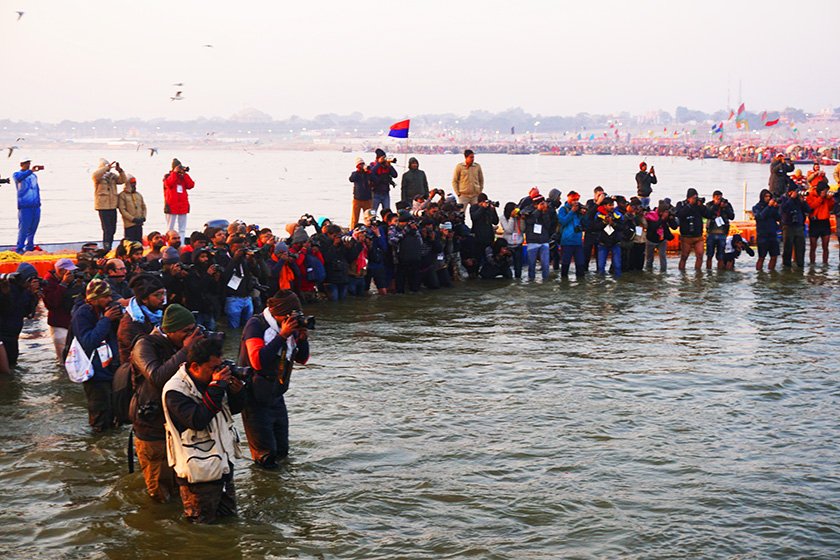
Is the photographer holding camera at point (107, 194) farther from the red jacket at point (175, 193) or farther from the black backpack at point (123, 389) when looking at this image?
the black backpack at point (123, 389)

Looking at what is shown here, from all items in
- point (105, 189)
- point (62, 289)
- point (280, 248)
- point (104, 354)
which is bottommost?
point (104, 354)

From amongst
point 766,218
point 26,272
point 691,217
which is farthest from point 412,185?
point 26,272

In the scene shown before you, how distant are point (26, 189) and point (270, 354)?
41.7 ft

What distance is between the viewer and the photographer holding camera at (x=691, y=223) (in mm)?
18953

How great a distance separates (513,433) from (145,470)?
3.61 metres

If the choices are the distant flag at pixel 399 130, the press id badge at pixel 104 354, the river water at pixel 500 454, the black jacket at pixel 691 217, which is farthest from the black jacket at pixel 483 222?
the press id badge at pixel 104 354

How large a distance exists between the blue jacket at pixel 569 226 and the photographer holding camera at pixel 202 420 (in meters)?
12.4

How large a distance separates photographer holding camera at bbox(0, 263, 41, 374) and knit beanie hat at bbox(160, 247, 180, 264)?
1745 mm

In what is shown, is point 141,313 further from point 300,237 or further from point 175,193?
point 175,193

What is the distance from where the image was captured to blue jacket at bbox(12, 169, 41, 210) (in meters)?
18.1

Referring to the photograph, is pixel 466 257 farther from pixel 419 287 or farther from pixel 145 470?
pixel 145 470

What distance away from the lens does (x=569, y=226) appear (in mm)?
18406

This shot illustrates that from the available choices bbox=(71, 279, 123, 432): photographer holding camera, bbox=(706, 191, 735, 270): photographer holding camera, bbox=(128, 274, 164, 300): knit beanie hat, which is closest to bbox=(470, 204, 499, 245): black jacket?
bbox=(706, 191, 735, 270): photographer holding camera

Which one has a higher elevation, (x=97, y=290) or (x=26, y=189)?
(x=26, y=189)
